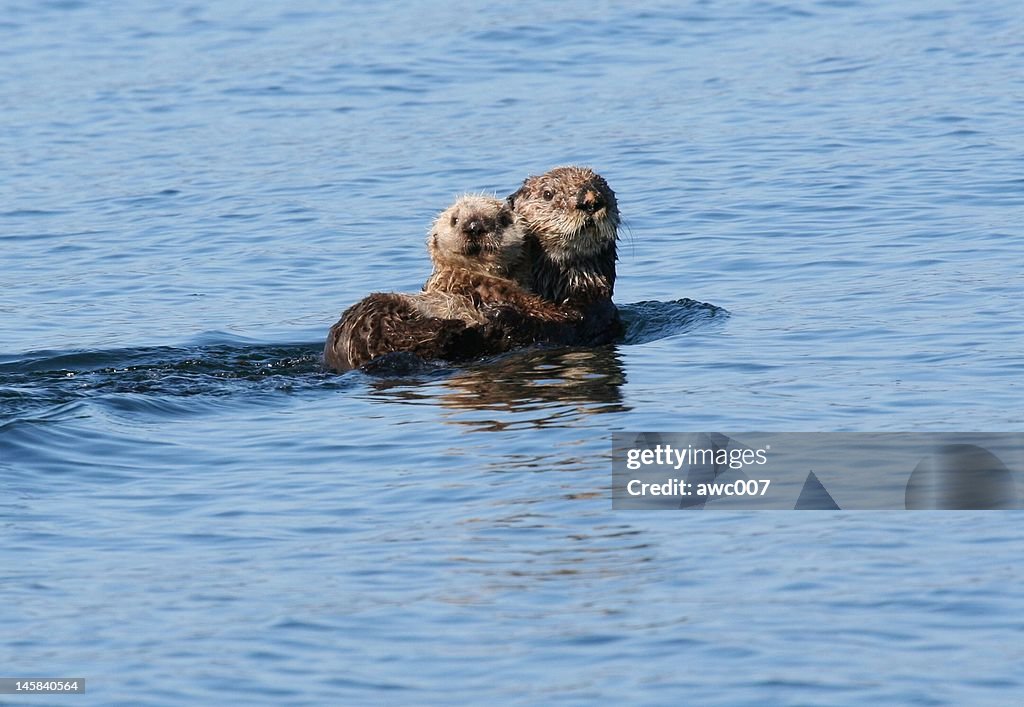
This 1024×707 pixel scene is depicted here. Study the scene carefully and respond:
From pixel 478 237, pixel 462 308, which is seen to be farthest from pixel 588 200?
pixel 462 308

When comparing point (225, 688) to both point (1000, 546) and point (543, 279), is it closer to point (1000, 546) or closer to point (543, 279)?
point (1000, 546)

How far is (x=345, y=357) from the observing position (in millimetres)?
8336

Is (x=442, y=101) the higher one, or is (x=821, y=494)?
(x=442, y=101)

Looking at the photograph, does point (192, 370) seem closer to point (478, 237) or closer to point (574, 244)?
point (478, 237)

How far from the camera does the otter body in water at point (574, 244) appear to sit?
8867 millimetres

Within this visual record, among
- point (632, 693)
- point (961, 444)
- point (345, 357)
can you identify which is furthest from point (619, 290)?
point (632, 693)

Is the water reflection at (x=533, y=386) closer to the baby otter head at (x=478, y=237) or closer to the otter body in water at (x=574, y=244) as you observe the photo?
the otter body in water at (x=574, y=244)

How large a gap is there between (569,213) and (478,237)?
2.06 ft

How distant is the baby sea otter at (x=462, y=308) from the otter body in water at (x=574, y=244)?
16 centimetres

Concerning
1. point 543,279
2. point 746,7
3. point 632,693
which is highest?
point 746,7

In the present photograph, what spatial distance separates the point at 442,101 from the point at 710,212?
486cm

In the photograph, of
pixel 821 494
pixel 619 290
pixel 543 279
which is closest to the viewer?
pixel 821 494

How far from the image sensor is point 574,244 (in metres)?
8.92

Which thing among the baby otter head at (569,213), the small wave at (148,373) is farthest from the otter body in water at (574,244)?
the small wave at (148,373)
